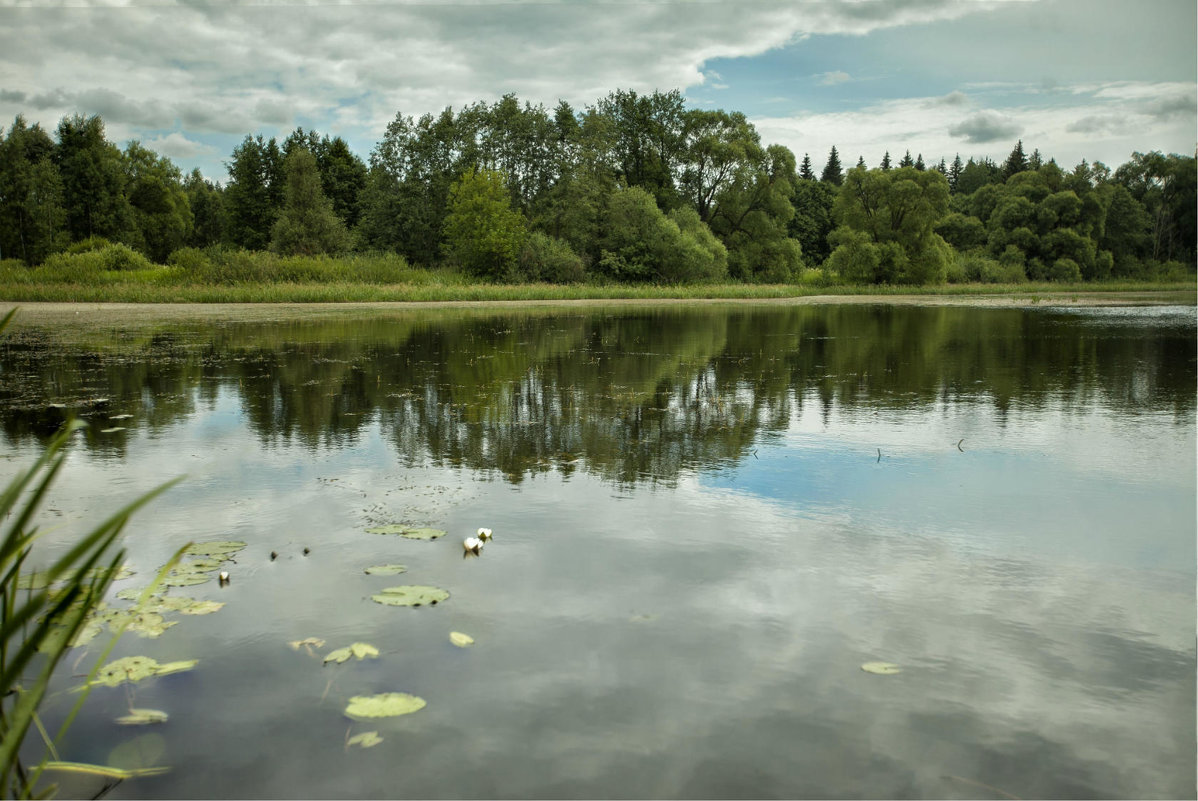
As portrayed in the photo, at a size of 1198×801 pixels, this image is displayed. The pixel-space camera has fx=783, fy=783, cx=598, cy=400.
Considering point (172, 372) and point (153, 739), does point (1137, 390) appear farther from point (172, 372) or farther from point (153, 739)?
point (172, 372)

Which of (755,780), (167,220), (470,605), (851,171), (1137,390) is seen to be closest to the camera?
(755,780)

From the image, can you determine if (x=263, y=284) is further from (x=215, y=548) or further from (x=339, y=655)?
(x=339, y=655)

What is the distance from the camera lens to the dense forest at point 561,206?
5103 centimetres

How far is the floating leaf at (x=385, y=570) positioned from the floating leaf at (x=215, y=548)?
1.03 meters

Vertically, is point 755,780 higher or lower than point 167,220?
lower

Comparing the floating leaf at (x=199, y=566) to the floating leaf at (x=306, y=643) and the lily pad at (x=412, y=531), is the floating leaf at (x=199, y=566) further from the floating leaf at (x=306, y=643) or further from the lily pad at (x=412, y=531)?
the floating leaf at (x=306, y=643)

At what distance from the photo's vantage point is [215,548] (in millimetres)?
5051

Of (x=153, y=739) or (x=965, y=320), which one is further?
(x=965, y=320)

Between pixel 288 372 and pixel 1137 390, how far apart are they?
13341 mm

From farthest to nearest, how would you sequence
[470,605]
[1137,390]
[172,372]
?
[172,372]
[1137,390]
[470,605]

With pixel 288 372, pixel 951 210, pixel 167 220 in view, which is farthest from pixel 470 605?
Result: pixel 951 210

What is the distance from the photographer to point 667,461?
729cm

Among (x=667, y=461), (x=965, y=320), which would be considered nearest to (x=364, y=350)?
(x=667, y=461)

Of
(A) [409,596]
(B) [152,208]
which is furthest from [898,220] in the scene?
(B) [152,208]
